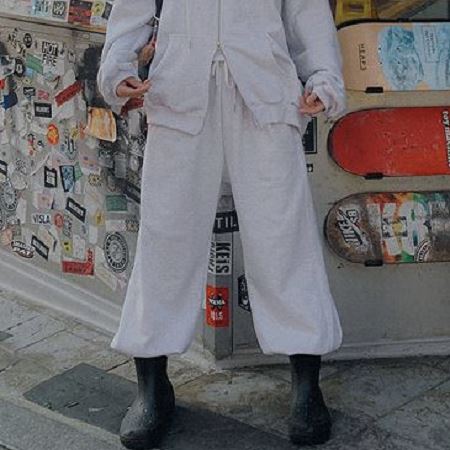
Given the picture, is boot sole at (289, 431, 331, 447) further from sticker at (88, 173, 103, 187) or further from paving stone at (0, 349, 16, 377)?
sticker at (88, 173, 103, 187)

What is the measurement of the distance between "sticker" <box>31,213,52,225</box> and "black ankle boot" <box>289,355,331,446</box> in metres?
1.65

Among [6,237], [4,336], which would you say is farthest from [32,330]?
[6,237]

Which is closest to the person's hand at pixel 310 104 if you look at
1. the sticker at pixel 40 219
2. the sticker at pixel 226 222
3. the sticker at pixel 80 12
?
the sticker at pixel 226 222

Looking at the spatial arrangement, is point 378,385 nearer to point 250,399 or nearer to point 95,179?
point 250,399

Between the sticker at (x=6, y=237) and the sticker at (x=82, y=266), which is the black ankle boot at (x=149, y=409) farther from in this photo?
the sticker at (x=6, y=237)

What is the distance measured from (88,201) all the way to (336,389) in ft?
4.35

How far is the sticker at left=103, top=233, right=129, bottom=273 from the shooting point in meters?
4.67

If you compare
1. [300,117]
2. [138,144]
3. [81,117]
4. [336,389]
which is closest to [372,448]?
[336,389]

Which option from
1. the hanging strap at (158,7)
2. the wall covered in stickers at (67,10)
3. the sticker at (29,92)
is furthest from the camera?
the sticker at (29,92)

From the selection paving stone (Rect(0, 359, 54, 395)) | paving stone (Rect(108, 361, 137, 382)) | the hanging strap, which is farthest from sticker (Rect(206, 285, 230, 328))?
the hanging strap

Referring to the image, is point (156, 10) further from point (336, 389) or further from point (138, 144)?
point (336, 389)

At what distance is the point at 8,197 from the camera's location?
5.23m

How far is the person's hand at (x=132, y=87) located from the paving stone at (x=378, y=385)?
4.30ft

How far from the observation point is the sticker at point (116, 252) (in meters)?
4.67
